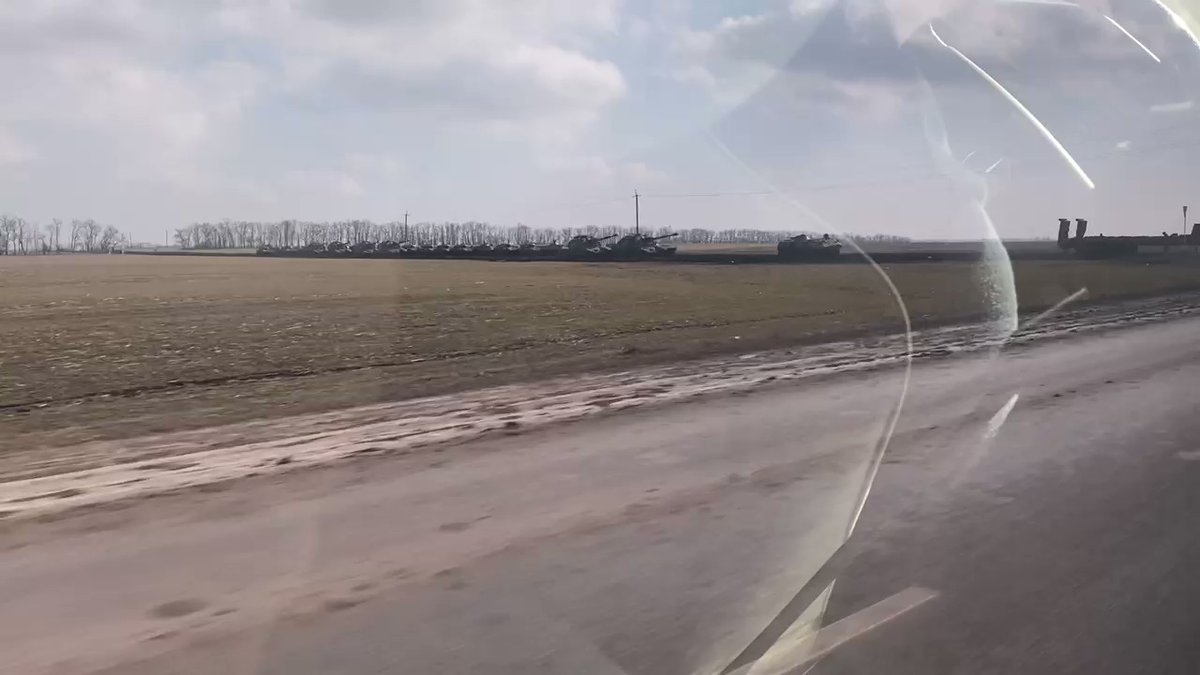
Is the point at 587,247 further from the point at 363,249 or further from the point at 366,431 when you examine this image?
the point at 366,431

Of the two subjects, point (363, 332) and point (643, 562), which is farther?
point (363, 332)

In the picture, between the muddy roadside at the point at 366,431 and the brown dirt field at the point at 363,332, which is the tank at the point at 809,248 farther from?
the muddy roadside at the point at 366,431

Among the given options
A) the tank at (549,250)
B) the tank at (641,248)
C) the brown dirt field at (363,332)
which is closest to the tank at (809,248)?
the tank at (641,248)

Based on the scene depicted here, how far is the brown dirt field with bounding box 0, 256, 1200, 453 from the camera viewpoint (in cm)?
1248

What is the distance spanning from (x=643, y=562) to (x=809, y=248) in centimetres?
6207

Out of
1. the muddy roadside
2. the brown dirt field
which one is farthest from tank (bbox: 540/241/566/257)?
the muddy roadside

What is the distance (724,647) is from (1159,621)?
87.1 inches

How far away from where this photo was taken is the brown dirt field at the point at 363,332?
41.0 ft

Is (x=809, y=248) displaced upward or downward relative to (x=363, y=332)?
upward

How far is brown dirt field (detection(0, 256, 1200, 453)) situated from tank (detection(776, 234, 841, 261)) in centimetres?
1954

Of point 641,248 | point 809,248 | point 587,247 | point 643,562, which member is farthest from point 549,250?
point 643,562

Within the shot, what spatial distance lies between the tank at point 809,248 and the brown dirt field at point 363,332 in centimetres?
1954

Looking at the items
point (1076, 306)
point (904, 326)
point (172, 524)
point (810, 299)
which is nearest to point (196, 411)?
point (172, 524)

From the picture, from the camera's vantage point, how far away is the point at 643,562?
5676 millimetres
